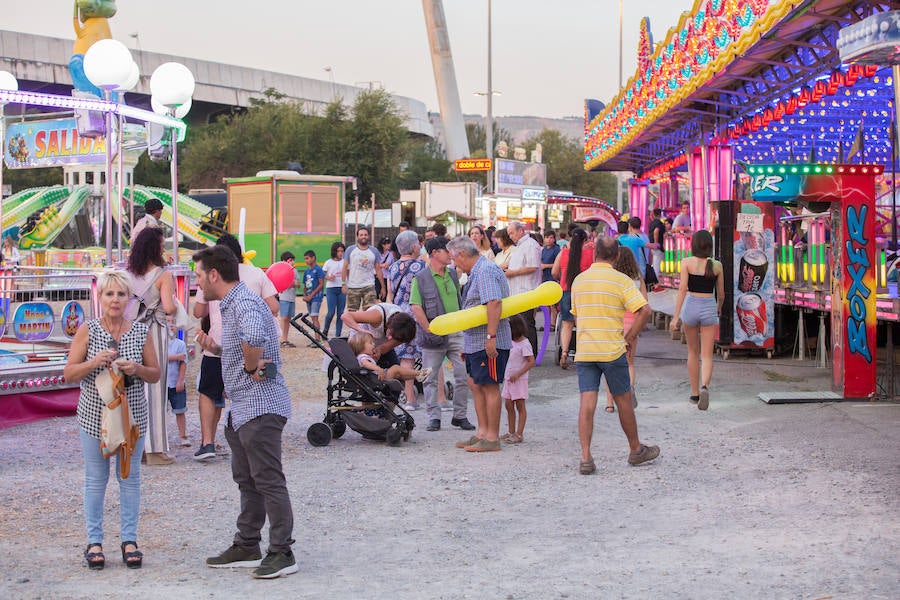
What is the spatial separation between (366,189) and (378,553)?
150 ft

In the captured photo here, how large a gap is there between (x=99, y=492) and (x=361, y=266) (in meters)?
10.6

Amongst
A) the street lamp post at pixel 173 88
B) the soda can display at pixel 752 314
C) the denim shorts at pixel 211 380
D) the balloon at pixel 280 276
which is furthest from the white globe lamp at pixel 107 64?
the soda can display at pixel 752 314

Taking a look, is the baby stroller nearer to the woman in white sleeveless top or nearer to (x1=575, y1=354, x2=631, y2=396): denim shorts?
the woman in white sleeveless top

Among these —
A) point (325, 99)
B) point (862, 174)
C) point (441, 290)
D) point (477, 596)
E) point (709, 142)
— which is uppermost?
point (325, 99)

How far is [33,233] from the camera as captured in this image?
2623 centimetres

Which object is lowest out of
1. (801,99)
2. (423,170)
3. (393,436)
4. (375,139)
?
(393,436)

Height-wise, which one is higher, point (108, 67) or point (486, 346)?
point (108, 67)

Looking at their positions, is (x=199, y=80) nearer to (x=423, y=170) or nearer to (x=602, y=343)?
(x=423, y=170)

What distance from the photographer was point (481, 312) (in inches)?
345

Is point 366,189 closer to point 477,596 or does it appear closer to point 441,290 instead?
point 441,290

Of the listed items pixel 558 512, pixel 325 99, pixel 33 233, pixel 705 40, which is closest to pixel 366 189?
pixel 325 99

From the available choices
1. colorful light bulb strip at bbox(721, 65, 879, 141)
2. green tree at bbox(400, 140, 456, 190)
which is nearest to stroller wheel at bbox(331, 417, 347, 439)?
colorful light bulb strip at bbox(721, 65, 879, 141)

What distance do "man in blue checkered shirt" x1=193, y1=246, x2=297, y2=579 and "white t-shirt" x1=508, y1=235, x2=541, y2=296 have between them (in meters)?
8.04

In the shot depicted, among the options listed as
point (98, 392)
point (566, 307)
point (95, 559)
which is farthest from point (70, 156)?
point (95, 559)
